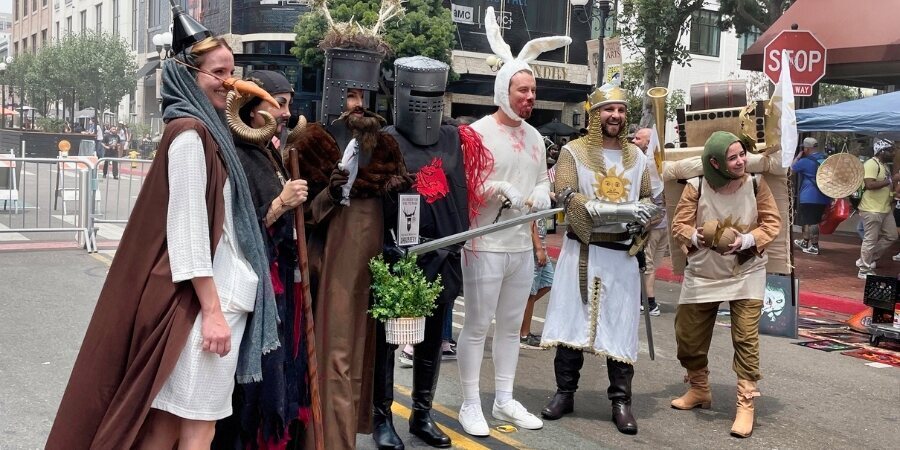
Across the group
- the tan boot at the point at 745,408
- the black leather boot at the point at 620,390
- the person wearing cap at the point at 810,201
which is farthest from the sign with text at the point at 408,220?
the person wearing cap at the point at 810,201

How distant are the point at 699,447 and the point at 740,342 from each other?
78 centimetres

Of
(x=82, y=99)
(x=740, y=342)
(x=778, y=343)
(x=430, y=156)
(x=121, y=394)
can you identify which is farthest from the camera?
(x=82, y=99)

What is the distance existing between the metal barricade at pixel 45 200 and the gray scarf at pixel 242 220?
967 centimetres

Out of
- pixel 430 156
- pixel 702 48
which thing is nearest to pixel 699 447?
pixel 430 156

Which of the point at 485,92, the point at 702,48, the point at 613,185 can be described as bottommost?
the point at 613,185

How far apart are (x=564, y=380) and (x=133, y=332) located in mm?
3227

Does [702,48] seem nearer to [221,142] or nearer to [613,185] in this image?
[613,185]

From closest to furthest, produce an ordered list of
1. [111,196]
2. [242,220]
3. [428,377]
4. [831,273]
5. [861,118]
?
[242,220] → [428,377] → [861,118] → [831,273] → [111,196]

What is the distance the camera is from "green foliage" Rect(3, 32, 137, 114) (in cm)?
4794

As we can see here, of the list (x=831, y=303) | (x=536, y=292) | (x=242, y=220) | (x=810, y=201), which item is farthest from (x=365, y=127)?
(x=810, y=201)

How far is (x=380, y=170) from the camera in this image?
177 inches

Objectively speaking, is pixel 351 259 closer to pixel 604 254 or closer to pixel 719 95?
pixel 604 254

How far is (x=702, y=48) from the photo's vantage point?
1505 inches

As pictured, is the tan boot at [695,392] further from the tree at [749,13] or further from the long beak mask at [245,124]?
the tree at [749,13]
